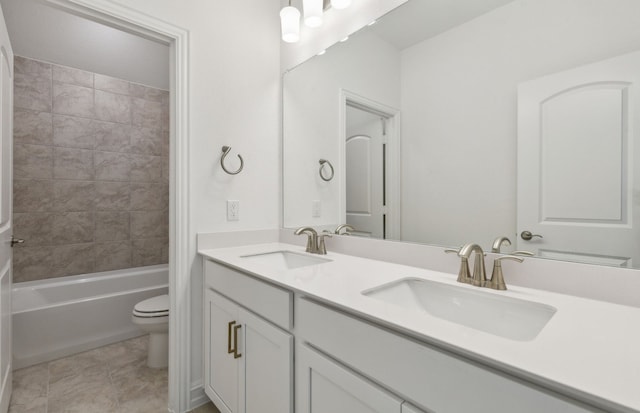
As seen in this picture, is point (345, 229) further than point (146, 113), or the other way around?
point (146, 113)

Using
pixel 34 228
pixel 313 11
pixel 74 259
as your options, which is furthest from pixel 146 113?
pixel 313 11

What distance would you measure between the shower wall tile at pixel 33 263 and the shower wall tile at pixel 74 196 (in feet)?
1.18

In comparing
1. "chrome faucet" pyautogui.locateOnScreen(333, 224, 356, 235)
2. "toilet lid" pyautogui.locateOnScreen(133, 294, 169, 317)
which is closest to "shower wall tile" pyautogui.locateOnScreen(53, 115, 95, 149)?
"toilet lid" pyautogui.locateOnScreen(133, 294, 169, 317)

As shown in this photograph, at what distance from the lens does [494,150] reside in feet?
3.49

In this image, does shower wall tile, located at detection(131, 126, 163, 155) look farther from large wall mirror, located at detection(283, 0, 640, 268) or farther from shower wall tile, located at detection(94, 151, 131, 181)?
large wall mirror, located at detection(283, 0, 640, 268)

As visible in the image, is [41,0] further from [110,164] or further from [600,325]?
[600,325]

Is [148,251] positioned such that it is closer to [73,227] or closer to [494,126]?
[73,227]

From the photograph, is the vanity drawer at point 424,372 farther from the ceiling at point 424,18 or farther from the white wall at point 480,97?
the ceiling at point 424,18

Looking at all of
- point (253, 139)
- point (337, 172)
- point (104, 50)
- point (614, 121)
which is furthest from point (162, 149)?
point (614, 121)

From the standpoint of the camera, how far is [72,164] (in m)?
2.64


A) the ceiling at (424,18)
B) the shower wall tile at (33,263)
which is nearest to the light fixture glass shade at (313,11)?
the ceiling at (424,18)

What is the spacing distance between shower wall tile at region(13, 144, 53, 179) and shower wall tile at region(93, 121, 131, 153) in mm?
365

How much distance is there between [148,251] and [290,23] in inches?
100

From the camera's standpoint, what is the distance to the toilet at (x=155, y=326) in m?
1.93
